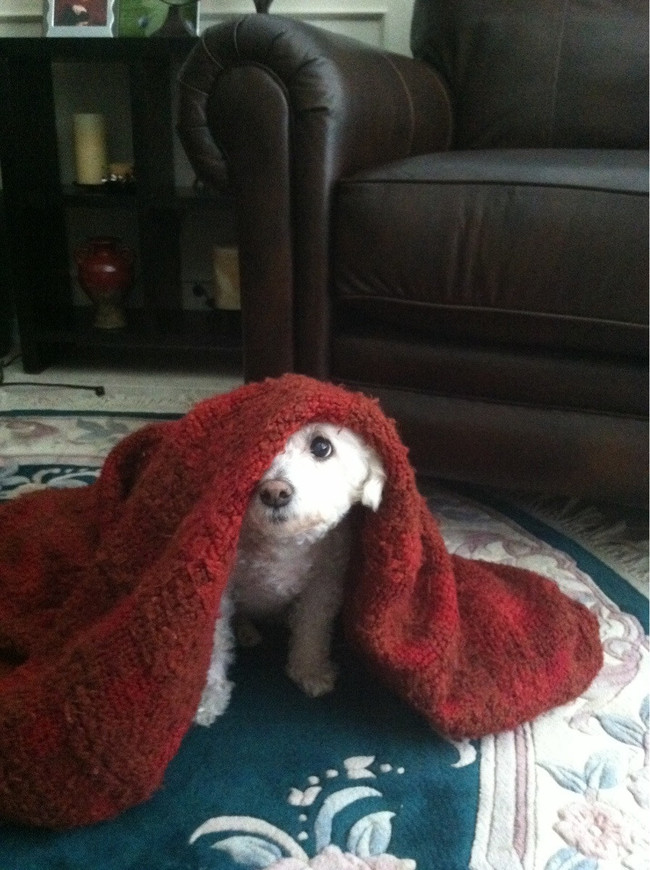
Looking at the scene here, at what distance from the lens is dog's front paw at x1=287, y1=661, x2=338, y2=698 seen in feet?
2.51

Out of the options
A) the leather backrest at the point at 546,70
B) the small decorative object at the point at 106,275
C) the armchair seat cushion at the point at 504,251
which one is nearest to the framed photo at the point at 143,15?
the small decorative object at the point at 106,275

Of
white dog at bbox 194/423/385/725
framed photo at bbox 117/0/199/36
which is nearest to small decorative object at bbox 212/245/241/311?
framed photo at bbox 117/0/199/36

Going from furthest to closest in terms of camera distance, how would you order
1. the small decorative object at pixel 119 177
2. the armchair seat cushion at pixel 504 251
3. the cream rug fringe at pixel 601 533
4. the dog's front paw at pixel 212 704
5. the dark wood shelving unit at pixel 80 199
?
the small decorative object at pixel 119 177 < the dark wood shelving unit at pixel 80 199 < the cream rug fringe at pixel 601 533 < the armchair seat cushion at pixel 504 251 < the dog's front paw at pixel 212 704

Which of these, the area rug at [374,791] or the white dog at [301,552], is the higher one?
the white dog at [301,552]

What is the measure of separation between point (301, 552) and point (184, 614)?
0.14 metres

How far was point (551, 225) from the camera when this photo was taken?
0.88 metres

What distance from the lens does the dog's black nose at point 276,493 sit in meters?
0.62

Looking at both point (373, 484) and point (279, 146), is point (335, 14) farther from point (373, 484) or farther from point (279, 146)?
point (373, 484)

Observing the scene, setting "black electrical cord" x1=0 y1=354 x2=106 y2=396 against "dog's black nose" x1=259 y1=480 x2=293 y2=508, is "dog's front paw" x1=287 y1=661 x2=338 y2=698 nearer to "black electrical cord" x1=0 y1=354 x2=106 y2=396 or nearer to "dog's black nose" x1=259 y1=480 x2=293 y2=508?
"dog's black nose" x1=259 y1=480 x2=293 y2=508

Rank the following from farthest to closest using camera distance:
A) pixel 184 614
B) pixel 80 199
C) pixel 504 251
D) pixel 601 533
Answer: pixel 80 199 → pixel 601 533 → pixel 504 251 → pixel 184 614

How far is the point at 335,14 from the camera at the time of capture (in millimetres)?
1753

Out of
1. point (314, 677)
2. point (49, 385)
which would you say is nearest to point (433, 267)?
point (314, 677)

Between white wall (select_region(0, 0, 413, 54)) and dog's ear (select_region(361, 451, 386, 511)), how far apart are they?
1.42m

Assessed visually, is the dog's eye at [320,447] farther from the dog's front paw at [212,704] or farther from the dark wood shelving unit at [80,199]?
the dark wood shelving unit at [80,199]
